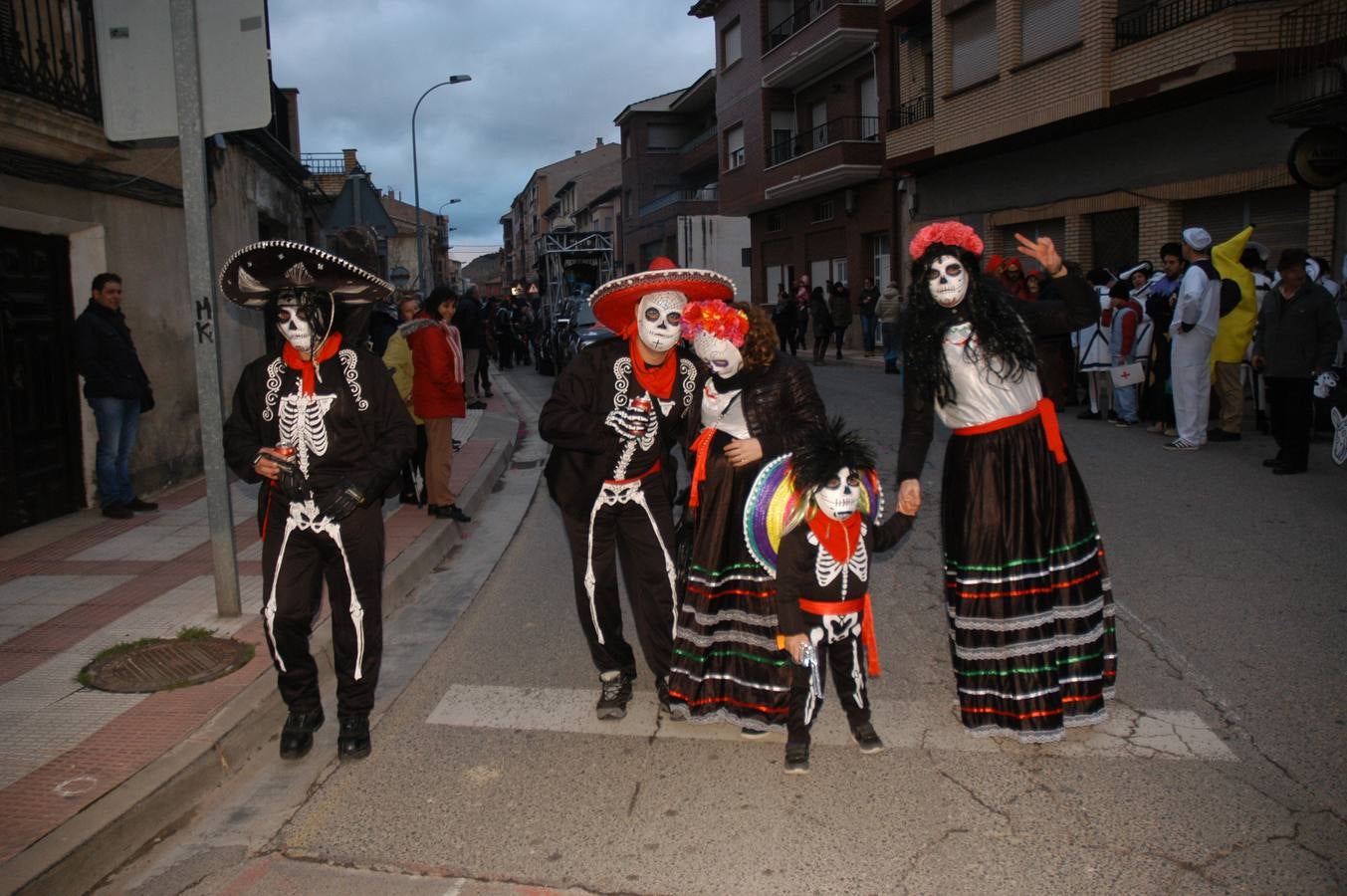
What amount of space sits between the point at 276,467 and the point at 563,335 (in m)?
18.5

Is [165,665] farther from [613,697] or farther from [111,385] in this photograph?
[111,385]

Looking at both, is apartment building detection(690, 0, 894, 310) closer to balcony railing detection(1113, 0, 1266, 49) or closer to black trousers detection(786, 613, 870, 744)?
balcony railing detection(1113, 0, 1266, 49)

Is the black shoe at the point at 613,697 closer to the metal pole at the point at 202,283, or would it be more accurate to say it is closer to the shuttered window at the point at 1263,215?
the metal pole at the point at 202,283

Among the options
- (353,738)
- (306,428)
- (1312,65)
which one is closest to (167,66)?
(306,428)

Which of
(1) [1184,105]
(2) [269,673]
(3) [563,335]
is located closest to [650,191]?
(3) [563,335]

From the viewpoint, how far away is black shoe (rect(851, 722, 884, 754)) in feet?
13.6

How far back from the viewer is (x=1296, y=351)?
9.23 m

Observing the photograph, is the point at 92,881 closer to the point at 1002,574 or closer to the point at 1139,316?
the point at 1002,574

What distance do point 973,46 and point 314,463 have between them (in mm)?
21106

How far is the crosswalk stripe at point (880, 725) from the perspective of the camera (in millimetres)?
4109

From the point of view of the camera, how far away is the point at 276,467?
13.3ft

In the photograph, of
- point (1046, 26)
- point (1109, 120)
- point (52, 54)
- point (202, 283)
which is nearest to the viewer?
point (202, 283)

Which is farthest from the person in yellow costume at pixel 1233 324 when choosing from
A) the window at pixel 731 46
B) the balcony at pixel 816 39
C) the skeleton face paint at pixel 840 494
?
the window at pixel 731 46

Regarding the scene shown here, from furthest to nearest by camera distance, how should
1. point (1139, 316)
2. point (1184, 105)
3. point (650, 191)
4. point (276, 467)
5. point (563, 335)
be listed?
point (650, 191) → point (563, 335) → point (1184, 105) → point (1139, 316) → point (276, 467)
